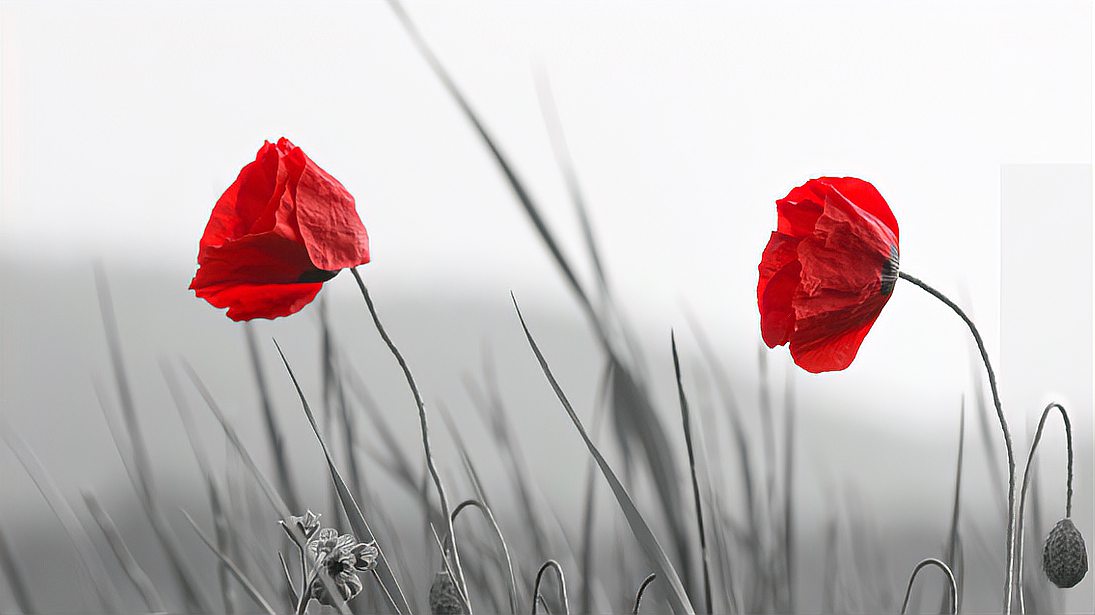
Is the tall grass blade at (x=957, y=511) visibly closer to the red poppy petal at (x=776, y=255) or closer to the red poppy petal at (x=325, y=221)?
the red poppy petal at (x=776, y=255)

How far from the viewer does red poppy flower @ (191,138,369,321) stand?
486 millimetres

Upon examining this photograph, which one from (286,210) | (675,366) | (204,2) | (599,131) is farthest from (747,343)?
(204,2)

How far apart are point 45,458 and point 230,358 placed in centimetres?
15

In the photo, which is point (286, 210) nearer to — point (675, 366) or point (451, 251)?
point (451, 251)

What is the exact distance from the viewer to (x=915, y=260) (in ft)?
2.30

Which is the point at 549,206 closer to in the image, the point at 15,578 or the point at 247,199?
the point at 247,199

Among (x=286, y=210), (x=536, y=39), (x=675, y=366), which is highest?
(x=536, y=39)

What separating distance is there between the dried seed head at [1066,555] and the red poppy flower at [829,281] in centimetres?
22

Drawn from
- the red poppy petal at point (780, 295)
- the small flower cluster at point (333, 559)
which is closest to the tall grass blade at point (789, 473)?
the red poppy petal at point (780, 295)

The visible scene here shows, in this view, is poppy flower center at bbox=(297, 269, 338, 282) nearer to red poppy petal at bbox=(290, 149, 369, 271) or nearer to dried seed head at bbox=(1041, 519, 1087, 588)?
red poppy petal at bbox=(290, 149, 369, 271)

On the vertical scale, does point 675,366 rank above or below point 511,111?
below

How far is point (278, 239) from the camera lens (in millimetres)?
482

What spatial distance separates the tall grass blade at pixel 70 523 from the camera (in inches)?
26.1

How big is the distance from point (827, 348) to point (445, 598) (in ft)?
0.95
